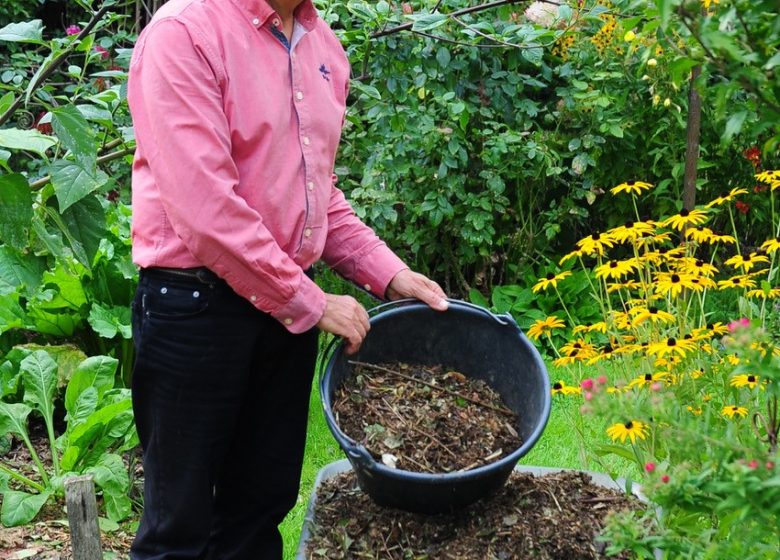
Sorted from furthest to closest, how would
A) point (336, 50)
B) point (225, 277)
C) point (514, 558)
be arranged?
point (336, 50) < point (514, 558) < point (225, 277)

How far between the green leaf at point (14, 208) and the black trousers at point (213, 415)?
334mm

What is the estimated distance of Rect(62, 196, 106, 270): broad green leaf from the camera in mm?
1905

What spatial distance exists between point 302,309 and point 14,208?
1.97ft

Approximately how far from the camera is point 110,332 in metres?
3.27

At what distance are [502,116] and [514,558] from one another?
2.60m

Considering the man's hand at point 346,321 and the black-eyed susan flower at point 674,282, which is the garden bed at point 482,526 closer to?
the man's hand at point 346,321

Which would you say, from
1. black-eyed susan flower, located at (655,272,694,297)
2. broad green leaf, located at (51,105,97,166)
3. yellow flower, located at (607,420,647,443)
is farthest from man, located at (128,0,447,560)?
black-eyed susan flower, located at (655,272,694,297)

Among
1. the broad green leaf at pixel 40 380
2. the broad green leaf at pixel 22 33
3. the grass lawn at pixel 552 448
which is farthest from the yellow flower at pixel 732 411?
the broad green leaf at pixel 40 380

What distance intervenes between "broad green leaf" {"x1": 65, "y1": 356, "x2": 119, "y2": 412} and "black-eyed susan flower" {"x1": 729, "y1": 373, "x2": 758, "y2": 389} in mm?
2000

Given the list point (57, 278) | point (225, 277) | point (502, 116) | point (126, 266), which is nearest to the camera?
point (225, 277)

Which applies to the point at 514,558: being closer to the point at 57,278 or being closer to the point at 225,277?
the point at 225,277

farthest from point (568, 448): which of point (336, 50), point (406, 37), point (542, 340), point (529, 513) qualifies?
point (336, 50)

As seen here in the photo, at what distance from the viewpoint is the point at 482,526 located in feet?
6.95

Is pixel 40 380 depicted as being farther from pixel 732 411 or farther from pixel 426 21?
pixel 732 411
